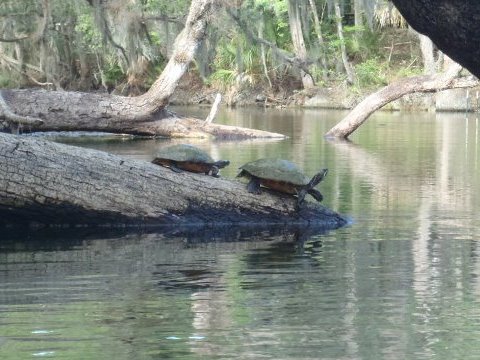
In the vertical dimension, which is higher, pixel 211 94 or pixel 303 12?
pixel 303 12

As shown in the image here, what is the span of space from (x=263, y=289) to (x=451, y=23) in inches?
162

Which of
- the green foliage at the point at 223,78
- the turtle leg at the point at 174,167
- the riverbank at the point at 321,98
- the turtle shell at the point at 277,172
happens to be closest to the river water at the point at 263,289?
the turtle shell at the point at 277,172

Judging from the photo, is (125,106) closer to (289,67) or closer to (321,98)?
(289,67)

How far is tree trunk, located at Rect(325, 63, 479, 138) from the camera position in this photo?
24000 mm

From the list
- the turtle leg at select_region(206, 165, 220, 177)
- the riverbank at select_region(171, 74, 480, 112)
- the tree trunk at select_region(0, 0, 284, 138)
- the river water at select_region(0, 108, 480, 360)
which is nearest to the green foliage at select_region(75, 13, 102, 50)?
the tree trunk at select_region(0, 0, 284, 138)

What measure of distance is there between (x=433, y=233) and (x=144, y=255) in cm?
311

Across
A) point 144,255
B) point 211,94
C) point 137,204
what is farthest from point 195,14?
point 211,94

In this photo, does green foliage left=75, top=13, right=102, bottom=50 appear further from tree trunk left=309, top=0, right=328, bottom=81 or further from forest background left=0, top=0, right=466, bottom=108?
tree trunk left=309, top=0, right=328, bottom=81

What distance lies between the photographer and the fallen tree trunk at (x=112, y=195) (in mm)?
10039

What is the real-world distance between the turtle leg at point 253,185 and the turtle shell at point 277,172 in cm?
11

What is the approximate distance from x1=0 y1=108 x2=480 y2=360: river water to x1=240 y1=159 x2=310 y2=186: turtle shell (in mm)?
555

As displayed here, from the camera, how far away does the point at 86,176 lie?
10195mm

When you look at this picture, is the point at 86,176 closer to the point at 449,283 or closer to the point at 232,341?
the point at 449,283

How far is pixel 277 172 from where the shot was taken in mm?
10469
